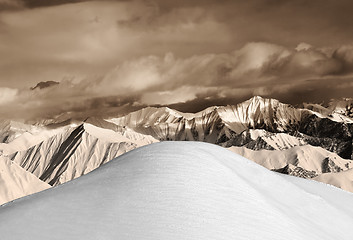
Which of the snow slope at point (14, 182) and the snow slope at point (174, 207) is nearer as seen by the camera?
the snow slope at point (174, 207)

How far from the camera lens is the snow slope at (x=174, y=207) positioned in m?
9.45

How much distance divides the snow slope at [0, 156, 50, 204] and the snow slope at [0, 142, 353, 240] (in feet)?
278

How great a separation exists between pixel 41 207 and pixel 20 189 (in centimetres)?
9442

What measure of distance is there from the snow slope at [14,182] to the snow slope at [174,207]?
84861 mm

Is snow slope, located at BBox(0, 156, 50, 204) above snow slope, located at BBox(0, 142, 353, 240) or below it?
below

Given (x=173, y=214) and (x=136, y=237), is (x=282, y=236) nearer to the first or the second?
(x=173, y=214)

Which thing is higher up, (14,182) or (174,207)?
(174,207)

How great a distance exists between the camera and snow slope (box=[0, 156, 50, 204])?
94.7 m

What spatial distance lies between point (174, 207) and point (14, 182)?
316 feet

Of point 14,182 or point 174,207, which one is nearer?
point 174,207

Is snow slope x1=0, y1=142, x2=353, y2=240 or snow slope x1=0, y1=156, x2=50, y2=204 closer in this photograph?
snow slope x1=0, y1=142, x2=353, y2=240

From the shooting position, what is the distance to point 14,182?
100 metres

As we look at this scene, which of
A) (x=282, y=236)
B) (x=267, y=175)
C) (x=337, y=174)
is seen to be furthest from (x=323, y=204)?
(x=337, y=174)

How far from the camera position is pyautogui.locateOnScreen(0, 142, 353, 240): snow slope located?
9445 mm
